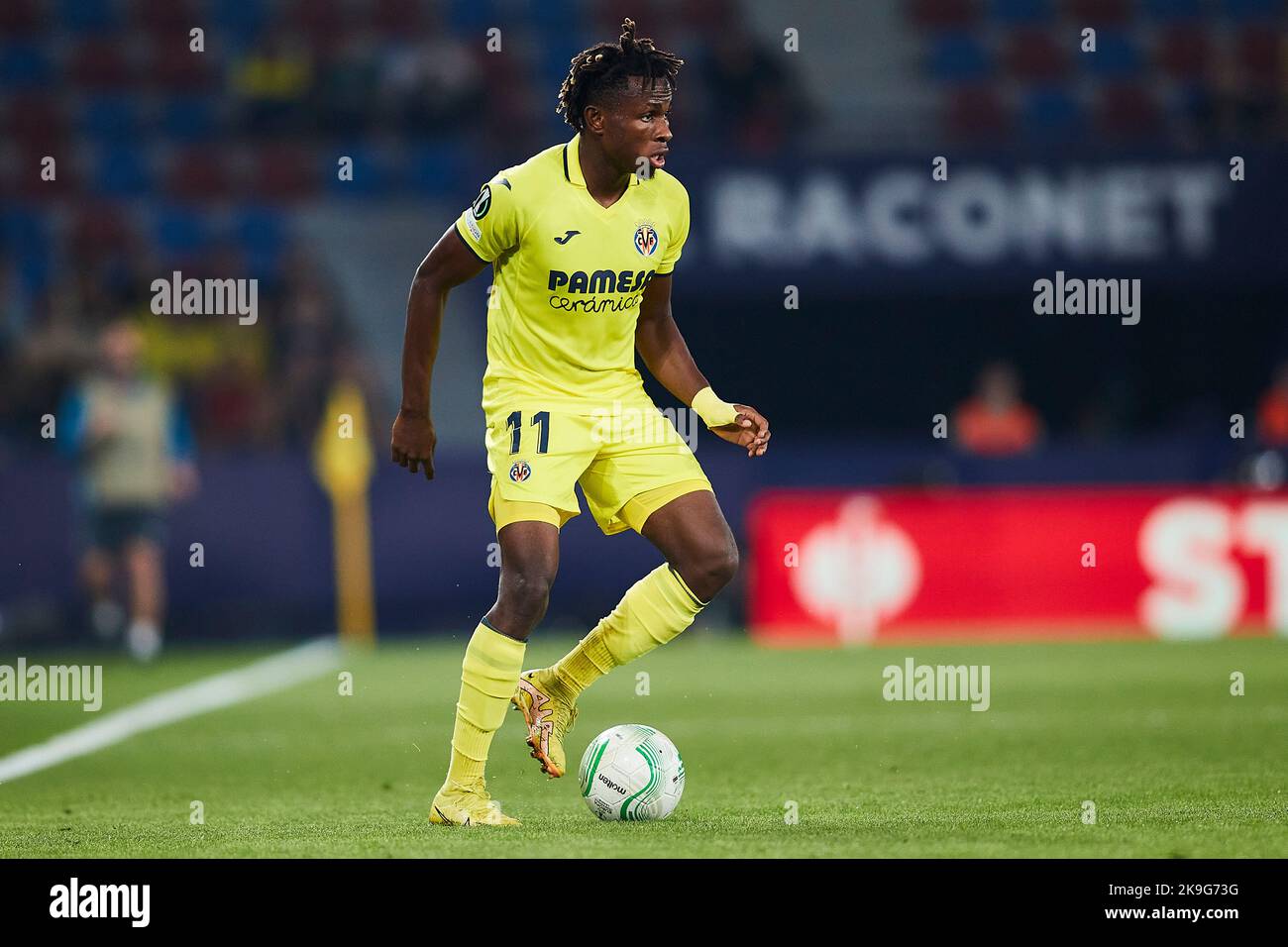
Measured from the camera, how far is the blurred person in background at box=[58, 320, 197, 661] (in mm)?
13469

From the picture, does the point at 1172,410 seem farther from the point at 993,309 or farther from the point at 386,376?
the point at 386,376

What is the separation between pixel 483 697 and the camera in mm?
6031

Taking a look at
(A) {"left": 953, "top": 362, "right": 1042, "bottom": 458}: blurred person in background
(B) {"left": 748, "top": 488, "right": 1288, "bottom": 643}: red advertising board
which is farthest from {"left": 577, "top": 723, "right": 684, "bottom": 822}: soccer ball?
(A) {"left": 953, "top": 362, "right": 1042, "bottom": 458}: blurred person in background

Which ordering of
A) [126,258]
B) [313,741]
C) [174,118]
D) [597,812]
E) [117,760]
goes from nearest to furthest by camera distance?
[597,812], [117,760], [313,741], [126,258], [174,118]

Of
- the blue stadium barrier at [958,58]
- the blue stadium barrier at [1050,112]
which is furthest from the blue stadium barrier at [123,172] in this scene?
the blue stadium barrier at [1050,112]

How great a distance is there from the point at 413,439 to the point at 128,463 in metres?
7.99

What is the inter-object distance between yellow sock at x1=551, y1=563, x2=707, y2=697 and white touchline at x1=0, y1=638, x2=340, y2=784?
2.47m

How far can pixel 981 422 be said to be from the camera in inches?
602

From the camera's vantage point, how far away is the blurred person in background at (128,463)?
13.5m

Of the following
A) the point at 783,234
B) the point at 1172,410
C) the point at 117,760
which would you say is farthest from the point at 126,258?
the point at 117,760

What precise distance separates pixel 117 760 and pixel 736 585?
7192mm

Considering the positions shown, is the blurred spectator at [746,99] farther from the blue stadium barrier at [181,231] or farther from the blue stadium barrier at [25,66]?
the blue stadium barrier at [25,66]

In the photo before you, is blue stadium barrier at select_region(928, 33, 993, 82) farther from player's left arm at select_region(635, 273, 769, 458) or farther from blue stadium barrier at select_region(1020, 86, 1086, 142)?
player's left arm at select_region(635, 273, 769, 458)
